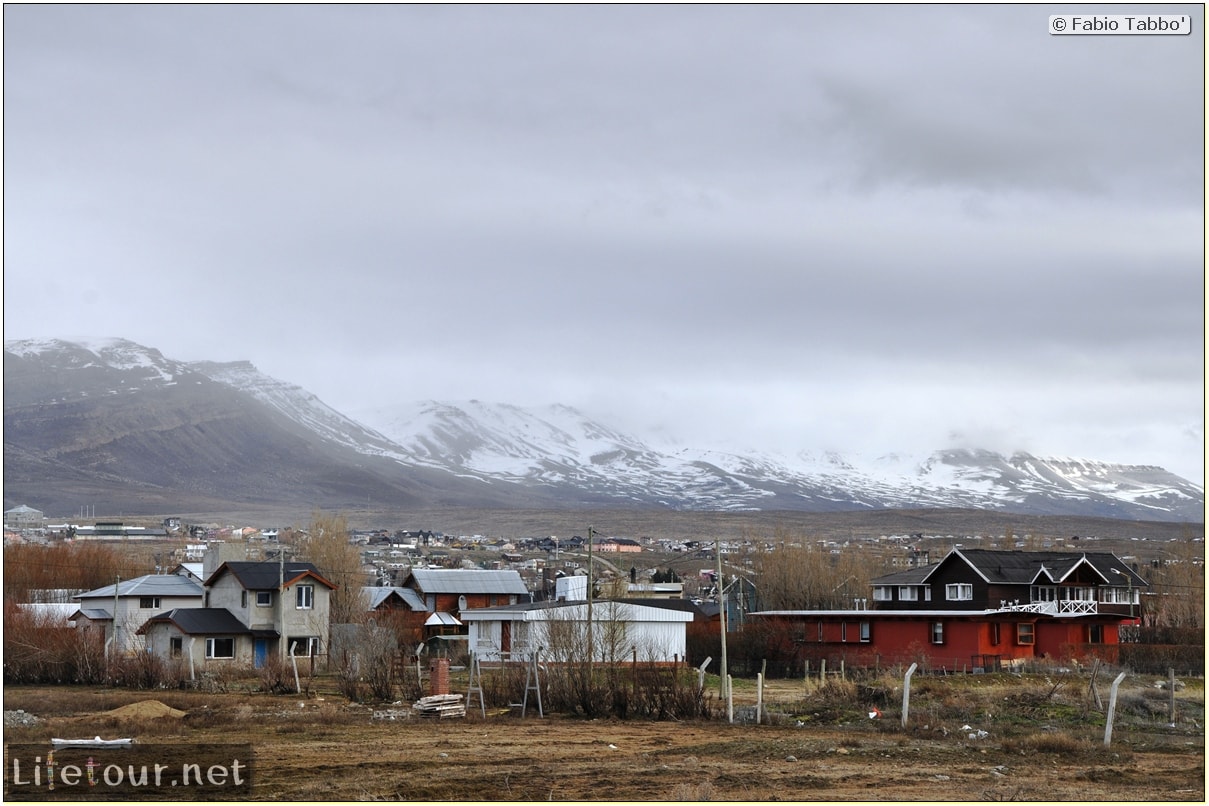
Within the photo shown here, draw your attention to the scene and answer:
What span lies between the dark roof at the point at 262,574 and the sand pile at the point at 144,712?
86.5ft

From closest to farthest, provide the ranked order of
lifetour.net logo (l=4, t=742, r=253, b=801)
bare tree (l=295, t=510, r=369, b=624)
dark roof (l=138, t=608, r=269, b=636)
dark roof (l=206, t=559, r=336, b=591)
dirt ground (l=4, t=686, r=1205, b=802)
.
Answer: lifetour.net logo (l=4, t=742, r=253, b=801) < dirt ground (l=4, t=686, r=1205, b=802) < dark roof (l=138, t=608, r=269, b=636) < dark roof (l=206, t=559, r=336, b=591) < bare tree (l=295, t=510, r=369, b=624)

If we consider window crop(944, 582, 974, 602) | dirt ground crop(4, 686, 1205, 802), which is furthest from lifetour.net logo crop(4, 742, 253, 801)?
window crop(944, 582, 974, 602)

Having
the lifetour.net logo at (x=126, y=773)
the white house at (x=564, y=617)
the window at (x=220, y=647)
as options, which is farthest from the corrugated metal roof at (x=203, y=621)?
the lifetour.net logo at (x=126, y=773)

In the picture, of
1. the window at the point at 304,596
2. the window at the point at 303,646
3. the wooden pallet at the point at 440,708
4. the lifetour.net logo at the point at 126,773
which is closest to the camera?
the lifetour.net logo at the point at 126,773

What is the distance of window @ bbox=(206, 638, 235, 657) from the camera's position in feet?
204

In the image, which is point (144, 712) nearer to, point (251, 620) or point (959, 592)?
point (251, 620)

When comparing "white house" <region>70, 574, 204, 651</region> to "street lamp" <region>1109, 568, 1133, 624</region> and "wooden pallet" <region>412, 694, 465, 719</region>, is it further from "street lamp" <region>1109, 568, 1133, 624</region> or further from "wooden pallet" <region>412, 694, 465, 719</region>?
"street lamp" <region>1109, 568, 1133, 624</region>

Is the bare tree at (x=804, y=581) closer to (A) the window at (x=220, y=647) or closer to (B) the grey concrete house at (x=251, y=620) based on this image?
(B) the grey concrete house at (x=251, y=620)

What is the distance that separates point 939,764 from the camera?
85.6 ft

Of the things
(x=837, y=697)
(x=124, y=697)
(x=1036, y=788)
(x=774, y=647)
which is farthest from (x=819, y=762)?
(x=774, y=647)

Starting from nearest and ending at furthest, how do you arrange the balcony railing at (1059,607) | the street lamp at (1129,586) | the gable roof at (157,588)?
the balcony railing at (1059,607) → the gable roof at (157,588) → the street lamp at (1129,586)

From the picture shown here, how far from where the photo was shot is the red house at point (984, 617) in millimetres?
63719

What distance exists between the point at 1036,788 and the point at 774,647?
43.4m

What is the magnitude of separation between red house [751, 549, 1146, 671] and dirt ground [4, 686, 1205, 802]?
2596 cm
